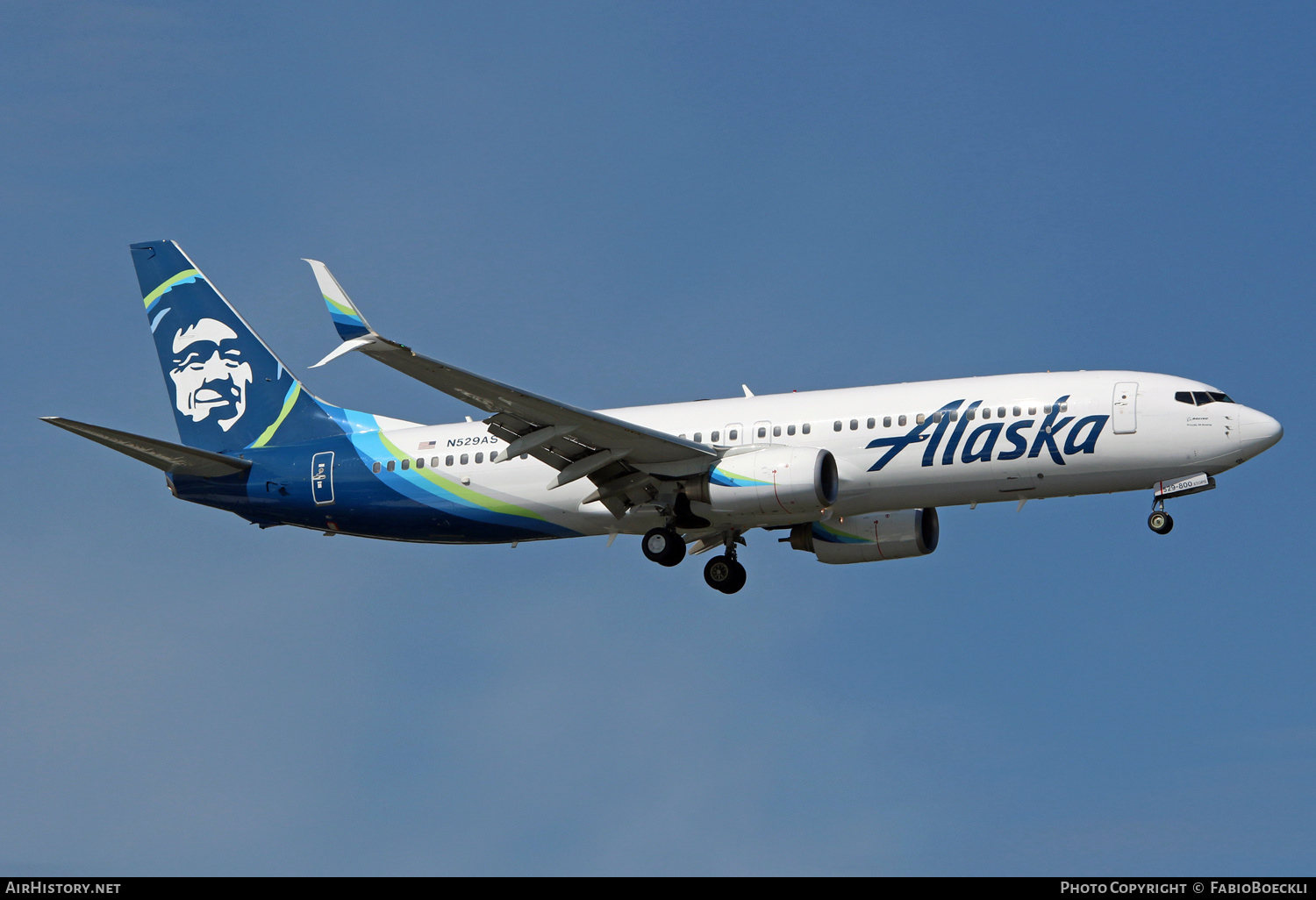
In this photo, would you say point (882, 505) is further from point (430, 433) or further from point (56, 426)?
point (56, 426)

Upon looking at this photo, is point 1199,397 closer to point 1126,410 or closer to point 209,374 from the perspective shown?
point 1126,410

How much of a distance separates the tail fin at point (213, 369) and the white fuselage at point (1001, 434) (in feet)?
37.8

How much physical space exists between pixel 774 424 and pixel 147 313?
63.8 feet

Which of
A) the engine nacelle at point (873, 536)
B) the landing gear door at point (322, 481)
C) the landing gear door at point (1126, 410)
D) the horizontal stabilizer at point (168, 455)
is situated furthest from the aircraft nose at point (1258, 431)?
the horizontal stabilizer at point (168, 455)

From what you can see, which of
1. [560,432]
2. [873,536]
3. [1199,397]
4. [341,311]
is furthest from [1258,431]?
[341,311]

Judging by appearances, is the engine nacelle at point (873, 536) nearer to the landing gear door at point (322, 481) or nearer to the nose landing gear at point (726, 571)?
the nose landing gear at point (726, 571)

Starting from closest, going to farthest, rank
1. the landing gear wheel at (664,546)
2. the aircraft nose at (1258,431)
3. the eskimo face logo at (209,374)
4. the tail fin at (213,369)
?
the aircraft nose at (1258,431), the landing gear wheel at (664,546), the tail fin at (213,369), the eskimo face logo at (209,374)

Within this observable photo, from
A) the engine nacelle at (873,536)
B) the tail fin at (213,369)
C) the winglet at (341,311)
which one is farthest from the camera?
the tail fin at (213,369)

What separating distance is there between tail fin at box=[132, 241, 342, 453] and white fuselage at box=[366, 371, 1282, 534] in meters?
11.5

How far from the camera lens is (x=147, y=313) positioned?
4584cm

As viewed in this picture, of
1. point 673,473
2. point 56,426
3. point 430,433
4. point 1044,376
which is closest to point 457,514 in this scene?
point 430,433

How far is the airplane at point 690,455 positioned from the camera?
1407 inches

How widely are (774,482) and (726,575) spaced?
540 centimetres

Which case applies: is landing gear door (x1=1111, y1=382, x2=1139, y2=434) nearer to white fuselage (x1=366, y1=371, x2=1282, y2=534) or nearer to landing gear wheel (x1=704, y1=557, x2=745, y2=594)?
white fuselage (x1=366, y1=371, x2=1282, y2=534)
